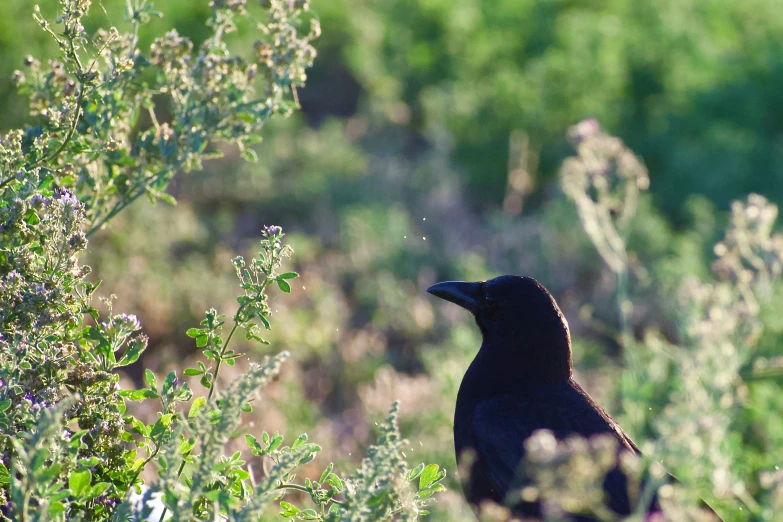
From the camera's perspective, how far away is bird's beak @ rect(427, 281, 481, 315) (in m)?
3.34

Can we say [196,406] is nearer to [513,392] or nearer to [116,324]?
[116,324]

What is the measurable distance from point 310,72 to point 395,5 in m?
1.35

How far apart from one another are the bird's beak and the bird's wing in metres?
0.45

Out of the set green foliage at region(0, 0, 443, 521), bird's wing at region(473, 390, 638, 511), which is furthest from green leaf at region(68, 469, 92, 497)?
bird's wing at region(473, 390, 638, 511)

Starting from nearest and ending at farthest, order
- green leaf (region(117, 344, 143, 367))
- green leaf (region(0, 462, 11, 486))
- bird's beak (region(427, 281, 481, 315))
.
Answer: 1. green leaf (region(0, 462, 11, 486))
2. green leaf (region(117, 344, 143, 367))
3. bird's beak (region(427, 281, 481, 315))

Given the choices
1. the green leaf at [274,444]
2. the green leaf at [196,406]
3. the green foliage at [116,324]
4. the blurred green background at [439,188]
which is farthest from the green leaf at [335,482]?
the blurred green background at [439,188]

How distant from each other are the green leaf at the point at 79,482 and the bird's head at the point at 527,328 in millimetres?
1689

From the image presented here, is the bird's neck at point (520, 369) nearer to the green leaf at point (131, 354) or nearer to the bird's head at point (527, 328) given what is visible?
the bird's head at point (527, 328)

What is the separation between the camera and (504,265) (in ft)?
24.8

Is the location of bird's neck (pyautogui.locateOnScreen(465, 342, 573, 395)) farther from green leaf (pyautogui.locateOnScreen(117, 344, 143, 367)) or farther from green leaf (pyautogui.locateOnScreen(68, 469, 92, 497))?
green leaf (pyautogui.locateOnScreen(68, 469, 92, 497))

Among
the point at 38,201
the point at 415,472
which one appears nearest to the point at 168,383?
the point at 38,201

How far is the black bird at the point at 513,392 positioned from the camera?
2787 millimetres

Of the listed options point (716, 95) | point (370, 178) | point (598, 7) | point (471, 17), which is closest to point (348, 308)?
point (370, 178)

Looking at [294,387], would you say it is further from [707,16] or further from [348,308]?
[707,16]
